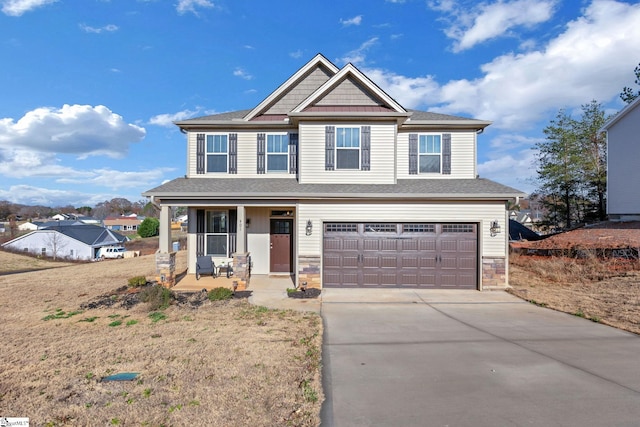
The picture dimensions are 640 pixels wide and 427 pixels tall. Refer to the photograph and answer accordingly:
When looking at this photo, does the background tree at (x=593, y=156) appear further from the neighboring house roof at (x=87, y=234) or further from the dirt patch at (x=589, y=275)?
the neighboring house roof at (x=87, y=234)

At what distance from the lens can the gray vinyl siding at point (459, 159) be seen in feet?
39.9

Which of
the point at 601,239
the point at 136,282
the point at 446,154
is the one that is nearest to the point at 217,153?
the point at 136,282

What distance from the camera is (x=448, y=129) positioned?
12.1 m

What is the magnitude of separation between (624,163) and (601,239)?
7.72 meters

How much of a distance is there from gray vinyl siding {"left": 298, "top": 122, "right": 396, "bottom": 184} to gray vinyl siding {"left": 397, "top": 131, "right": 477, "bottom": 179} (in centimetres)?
75

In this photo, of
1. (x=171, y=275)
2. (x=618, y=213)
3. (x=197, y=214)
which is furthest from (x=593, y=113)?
(x=171, y=275)

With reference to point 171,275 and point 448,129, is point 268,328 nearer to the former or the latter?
point 171,275

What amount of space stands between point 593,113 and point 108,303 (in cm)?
3184

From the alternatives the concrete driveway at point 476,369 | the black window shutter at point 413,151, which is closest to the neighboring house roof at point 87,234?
the black window shutter at point 413,151

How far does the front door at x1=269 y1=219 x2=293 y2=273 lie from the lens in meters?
12.9

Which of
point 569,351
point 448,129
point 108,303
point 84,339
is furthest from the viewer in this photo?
point 448,129

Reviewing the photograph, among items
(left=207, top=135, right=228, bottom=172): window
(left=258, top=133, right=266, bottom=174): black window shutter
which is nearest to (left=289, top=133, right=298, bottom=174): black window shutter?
(left=258, top=133, right=266, bottom=174): black window shutter

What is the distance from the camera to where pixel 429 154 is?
12281mm

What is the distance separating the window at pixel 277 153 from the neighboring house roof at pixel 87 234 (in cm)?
3804
